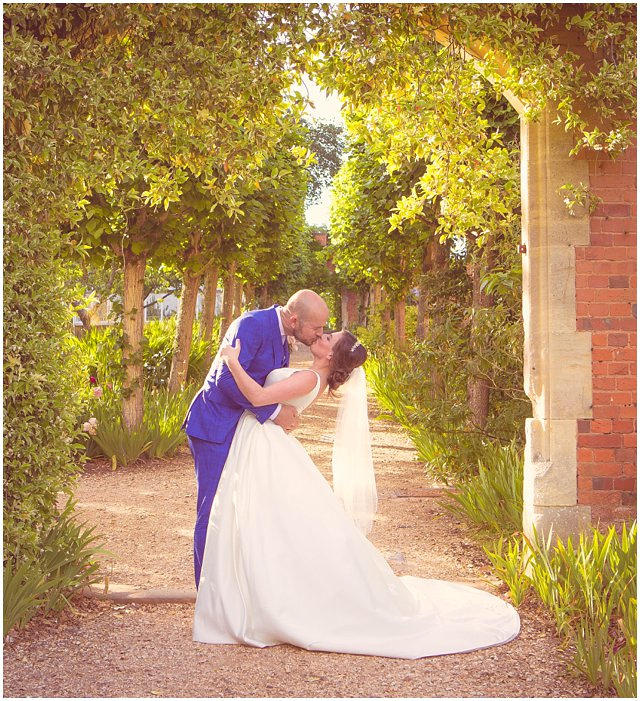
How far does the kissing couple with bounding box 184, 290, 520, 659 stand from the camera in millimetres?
4082

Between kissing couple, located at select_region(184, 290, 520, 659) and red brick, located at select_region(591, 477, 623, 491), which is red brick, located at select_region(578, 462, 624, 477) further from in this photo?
kissing couple, located at select_region(184, 290, 520, 659)

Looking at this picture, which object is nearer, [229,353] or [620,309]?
[229,353]

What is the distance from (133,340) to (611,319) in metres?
6.22

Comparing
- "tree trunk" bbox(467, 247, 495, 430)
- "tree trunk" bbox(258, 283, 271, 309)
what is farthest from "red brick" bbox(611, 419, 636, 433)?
"tree trunk" bbox(258, 283, 271, 309)

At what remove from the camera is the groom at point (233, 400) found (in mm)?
4316

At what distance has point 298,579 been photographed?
164 inches

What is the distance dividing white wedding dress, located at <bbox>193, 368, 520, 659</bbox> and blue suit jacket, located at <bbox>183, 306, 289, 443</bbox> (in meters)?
0.08

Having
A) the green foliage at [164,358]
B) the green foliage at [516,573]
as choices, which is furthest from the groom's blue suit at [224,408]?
the green foliage at [164,358]

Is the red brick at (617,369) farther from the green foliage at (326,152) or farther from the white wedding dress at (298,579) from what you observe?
the green foliage at (326,152)

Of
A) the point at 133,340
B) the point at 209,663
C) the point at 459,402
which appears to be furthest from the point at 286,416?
the point at 133,340

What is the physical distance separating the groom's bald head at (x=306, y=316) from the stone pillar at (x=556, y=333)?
1.49 meters

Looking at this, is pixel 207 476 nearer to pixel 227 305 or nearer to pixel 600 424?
pixel 600 424

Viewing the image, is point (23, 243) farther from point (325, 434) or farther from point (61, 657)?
point (325, 434)

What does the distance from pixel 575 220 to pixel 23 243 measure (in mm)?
3108
